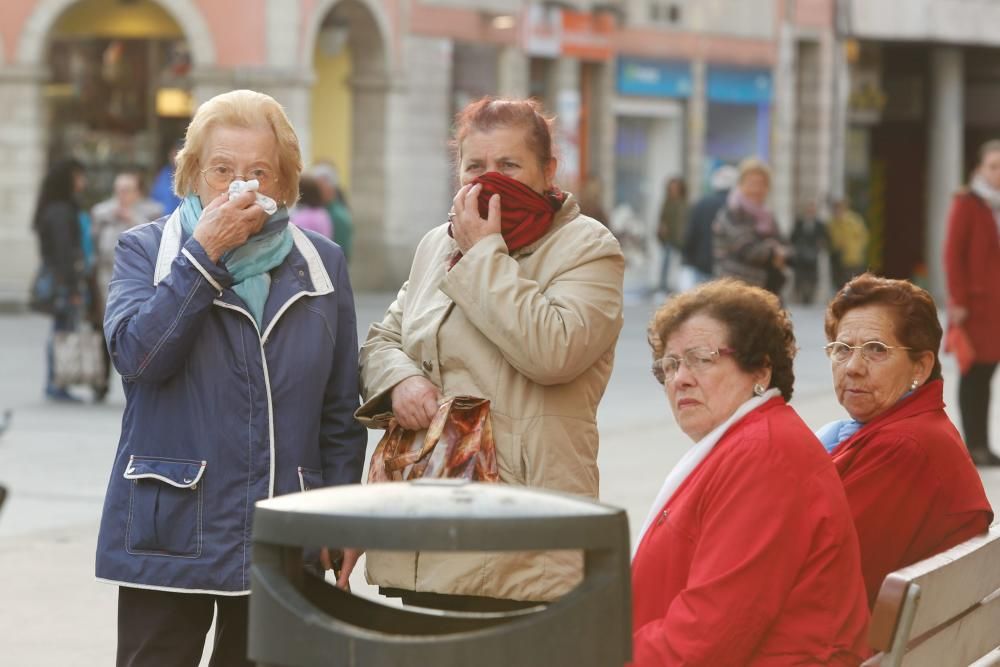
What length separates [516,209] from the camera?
423 cm

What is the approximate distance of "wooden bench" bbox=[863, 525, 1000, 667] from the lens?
11.8 ft

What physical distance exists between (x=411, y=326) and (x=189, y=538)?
64cm

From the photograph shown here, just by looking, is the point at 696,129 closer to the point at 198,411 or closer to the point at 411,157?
the point at 411,157

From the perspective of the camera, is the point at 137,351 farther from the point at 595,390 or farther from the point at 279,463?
the point at 595,390

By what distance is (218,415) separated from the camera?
13.6 ft

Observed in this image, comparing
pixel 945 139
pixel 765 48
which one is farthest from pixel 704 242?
pixel 945 139

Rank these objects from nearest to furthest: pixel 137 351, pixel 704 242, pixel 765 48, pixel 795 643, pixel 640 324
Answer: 1. pixel 795 643
2. pixel 137 351
3. pixel 704 242
4. pixel 640 324
5. pixel 765 48

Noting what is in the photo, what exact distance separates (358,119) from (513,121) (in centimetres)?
2559

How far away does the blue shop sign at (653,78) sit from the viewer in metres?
34.4

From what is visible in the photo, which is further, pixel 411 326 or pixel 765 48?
pixel 765 48

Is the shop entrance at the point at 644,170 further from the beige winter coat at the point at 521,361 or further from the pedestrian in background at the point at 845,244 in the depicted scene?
the beige winter coat at the point at 521,361

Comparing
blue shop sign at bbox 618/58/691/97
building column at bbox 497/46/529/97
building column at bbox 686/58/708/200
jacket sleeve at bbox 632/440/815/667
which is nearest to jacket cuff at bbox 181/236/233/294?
jacket sleeve at bbox 632/440/815/667

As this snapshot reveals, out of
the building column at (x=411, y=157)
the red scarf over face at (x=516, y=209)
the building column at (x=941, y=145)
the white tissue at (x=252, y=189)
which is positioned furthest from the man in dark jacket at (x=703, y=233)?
the building column at (x=941, y=145)

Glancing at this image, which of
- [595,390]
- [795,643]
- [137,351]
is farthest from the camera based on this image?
[595,390]
